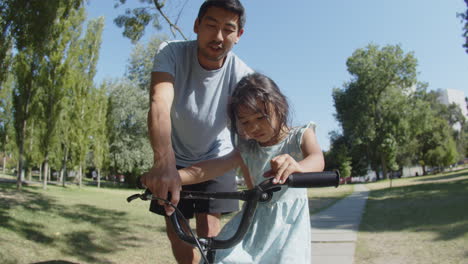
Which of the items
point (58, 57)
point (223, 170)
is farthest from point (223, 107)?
point (58, 57)

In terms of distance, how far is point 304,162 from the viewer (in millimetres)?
1647

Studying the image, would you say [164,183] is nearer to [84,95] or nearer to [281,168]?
[281,168]

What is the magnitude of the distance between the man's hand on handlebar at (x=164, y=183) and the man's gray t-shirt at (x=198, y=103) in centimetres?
100

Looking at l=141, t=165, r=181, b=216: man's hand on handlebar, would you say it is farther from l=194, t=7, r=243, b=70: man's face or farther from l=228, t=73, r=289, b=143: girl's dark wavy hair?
l=194, t=7, r=243, b=70: man's face

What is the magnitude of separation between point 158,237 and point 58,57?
1258 centimetres

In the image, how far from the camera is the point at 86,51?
68.4ft

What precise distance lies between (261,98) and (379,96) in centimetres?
4268

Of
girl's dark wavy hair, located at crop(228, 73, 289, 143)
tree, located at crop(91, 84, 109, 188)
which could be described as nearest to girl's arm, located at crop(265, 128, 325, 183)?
girl's dark wavy hair, located at crop(228, 73, 289, 143)

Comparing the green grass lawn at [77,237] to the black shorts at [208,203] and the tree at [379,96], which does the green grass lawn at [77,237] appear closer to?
the black shorts at [208,203]

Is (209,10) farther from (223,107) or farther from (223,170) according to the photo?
(223,170)

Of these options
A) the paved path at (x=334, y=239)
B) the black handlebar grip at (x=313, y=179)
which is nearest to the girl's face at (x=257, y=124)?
the black handlebar grip at (x=313, y=179)

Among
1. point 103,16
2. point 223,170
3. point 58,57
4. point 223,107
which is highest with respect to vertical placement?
point 103,16

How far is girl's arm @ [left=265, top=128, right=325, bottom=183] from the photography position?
131 centimetres

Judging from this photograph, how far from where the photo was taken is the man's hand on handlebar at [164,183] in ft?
4.53
